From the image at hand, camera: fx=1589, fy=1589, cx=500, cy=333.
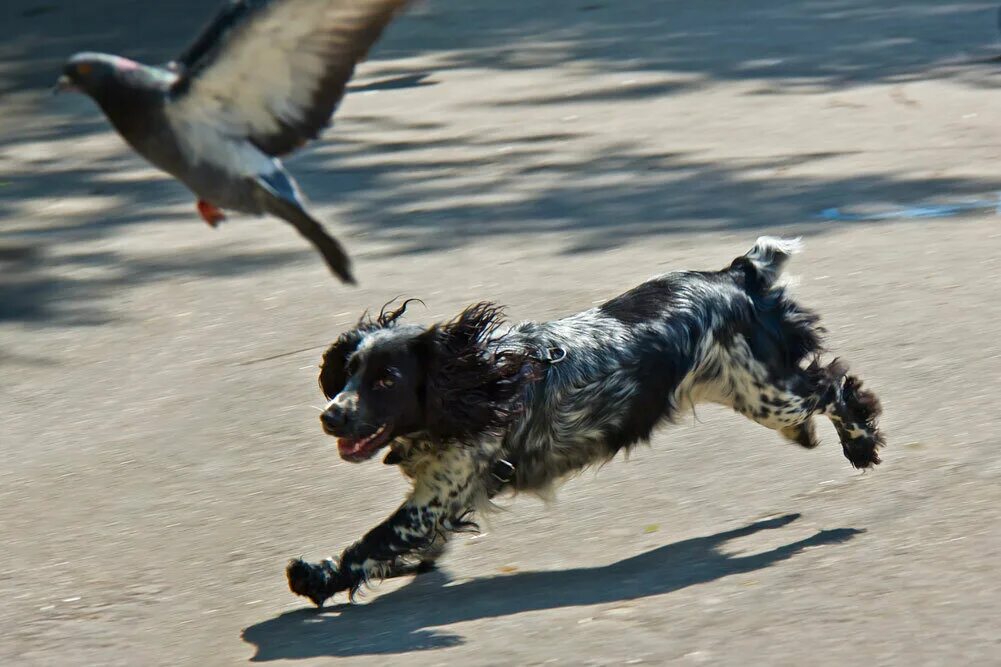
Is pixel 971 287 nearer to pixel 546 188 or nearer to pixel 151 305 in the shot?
pixel 546 188

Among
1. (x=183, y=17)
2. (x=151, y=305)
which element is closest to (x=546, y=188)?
(x=151, y=305)

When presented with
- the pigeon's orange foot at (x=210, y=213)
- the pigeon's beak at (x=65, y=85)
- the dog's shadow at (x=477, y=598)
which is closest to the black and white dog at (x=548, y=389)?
the dog's shadow at (x=477, y=598)

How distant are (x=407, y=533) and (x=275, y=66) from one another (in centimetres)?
206

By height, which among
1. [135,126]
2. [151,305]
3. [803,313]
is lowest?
[151,305]

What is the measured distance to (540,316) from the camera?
24.9 ft

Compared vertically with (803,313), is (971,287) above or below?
below

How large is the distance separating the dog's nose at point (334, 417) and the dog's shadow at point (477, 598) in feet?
2.03

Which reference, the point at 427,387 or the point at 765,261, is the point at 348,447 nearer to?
the point at 427,387

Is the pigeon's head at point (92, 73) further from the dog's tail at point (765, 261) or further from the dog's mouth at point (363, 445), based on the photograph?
the dog's tail at point (765, 261)

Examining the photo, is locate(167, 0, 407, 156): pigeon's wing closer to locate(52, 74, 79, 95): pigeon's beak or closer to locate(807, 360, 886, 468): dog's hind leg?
locate(52, 74, 79, 95): pigeon's beak

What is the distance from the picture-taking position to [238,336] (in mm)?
7762

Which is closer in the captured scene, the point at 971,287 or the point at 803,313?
the point at 803,313

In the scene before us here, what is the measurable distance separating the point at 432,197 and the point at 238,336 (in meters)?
2.59

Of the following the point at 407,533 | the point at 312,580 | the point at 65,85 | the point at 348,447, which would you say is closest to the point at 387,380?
the point at 348,447
